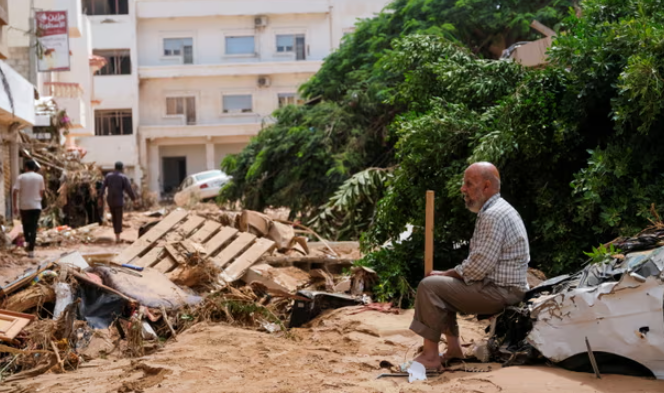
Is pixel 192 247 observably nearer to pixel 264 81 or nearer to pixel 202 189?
pixel 202 189

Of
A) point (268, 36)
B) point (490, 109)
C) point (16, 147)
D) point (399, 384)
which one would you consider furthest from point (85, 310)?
point (268, 36)

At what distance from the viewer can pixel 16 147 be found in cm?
2183

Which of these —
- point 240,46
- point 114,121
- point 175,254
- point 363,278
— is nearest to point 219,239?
point 175,254

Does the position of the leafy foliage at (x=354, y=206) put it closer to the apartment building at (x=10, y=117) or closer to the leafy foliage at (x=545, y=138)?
the leafy foliage at (x=545, y=138)

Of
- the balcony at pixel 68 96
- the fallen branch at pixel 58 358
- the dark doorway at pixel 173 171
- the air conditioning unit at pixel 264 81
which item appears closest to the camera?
the fallen branch at pixel 58 358

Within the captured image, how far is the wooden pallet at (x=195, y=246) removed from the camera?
1019 cm

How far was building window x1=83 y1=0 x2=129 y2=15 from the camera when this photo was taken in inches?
1614

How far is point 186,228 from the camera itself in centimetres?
1128

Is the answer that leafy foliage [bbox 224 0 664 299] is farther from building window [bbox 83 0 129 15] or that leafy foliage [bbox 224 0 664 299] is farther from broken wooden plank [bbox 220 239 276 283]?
building window [bbox 83 0 129 15]

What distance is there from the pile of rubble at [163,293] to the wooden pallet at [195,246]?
0.05ft

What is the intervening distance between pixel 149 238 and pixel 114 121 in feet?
103

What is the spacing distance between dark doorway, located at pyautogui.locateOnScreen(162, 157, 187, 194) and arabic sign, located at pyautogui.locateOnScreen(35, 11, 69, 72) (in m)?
18.7

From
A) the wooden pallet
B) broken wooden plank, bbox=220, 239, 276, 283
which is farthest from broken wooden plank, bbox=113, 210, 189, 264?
broken wooden plank, bbox=220, 239, 276, 283

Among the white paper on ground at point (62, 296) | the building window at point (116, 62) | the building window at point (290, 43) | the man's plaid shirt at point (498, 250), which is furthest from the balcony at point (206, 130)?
the man's plaid shirt at point (498, 250)
